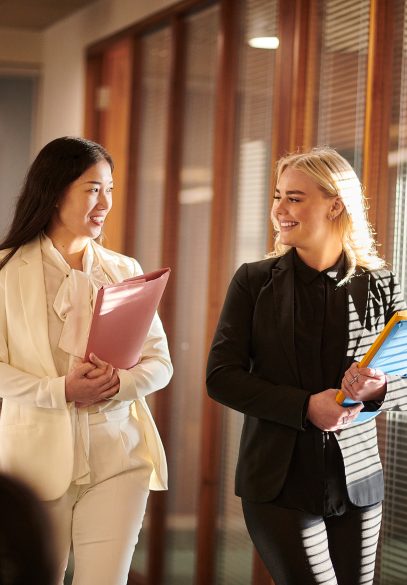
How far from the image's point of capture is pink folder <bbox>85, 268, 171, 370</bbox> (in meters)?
2.47

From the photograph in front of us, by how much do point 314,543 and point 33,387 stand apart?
0.85 m

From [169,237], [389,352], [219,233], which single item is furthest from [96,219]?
[169,237]

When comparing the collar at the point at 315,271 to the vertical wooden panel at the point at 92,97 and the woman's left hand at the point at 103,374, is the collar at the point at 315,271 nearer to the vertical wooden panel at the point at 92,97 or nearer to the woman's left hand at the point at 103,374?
the woman's left hand at the point at 103,374

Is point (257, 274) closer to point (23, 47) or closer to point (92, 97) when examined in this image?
point (92, 97)

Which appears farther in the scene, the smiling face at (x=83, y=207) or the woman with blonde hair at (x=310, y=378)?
the smiling face at (x=83, y=207)

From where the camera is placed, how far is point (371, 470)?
2.52 meters

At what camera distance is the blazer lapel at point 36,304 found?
8.52ft

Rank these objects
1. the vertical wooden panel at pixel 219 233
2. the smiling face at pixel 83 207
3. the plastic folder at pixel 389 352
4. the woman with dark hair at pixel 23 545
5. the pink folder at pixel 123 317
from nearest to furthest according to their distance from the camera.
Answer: the woman with dark hair at pixel 23 545 < the plastic folder at pixel 389 352 < the pink folder at pixel 123 317 < the smiling face at pixel 83 207 < the vertical wooden panel at pixel 219 233

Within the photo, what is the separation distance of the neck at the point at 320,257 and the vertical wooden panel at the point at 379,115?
23.2 inches

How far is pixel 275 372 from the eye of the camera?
8.23ft

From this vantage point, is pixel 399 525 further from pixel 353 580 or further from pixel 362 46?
pixel 362 46

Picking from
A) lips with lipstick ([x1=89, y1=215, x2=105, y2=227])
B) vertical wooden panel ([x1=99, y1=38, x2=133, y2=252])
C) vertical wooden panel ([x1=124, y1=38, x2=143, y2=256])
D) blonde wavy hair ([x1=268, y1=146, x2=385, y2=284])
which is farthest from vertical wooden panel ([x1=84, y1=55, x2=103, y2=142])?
blonde wavy hair ([x1=268, y1=146, x2=385, y2=284])

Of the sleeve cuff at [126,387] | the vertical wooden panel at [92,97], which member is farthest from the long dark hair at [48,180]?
the vertical wooden panel at [92,97]

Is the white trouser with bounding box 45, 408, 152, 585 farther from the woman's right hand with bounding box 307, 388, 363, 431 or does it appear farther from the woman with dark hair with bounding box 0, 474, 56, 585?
the woman with dark hair with bounding box 0, 474, 56, 585
